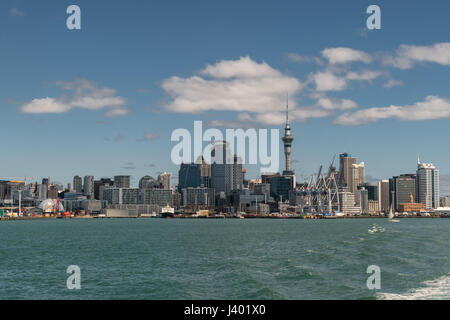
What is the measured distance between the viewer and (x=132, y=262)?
57.9m

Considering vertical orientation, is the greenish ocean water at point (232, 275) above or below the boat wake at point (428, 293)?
below

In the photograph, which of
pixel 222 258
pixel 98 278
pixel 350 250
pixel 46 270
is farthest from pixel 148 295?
pixel 350 250

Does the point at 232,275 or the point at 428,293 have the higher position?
the point at 428,293

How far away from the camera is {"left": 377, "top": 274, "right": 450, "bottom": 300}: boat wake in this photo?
3431 cm

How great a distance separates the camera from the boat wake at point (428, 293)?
3431 cm

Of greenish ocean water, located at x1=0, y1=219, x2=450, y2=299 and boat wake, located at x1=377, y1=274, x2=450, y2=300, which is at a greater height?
boat wake, located at x1=377, y1=274, x2=450, y2=300

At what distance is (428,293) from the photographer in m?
36.3

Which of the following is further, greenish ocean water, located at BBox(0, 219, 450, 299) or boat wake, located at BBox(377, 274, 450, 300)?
greenish ocean water, located at BBox(0, 219, 450, 299)

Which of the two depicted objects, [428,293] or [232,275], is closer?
[428,293]

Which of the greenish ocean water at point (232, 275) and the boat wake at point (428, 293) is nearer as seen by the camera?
the boat wake at point (428, 293)

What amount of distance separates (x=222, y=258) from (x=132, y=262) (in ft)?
36.3
